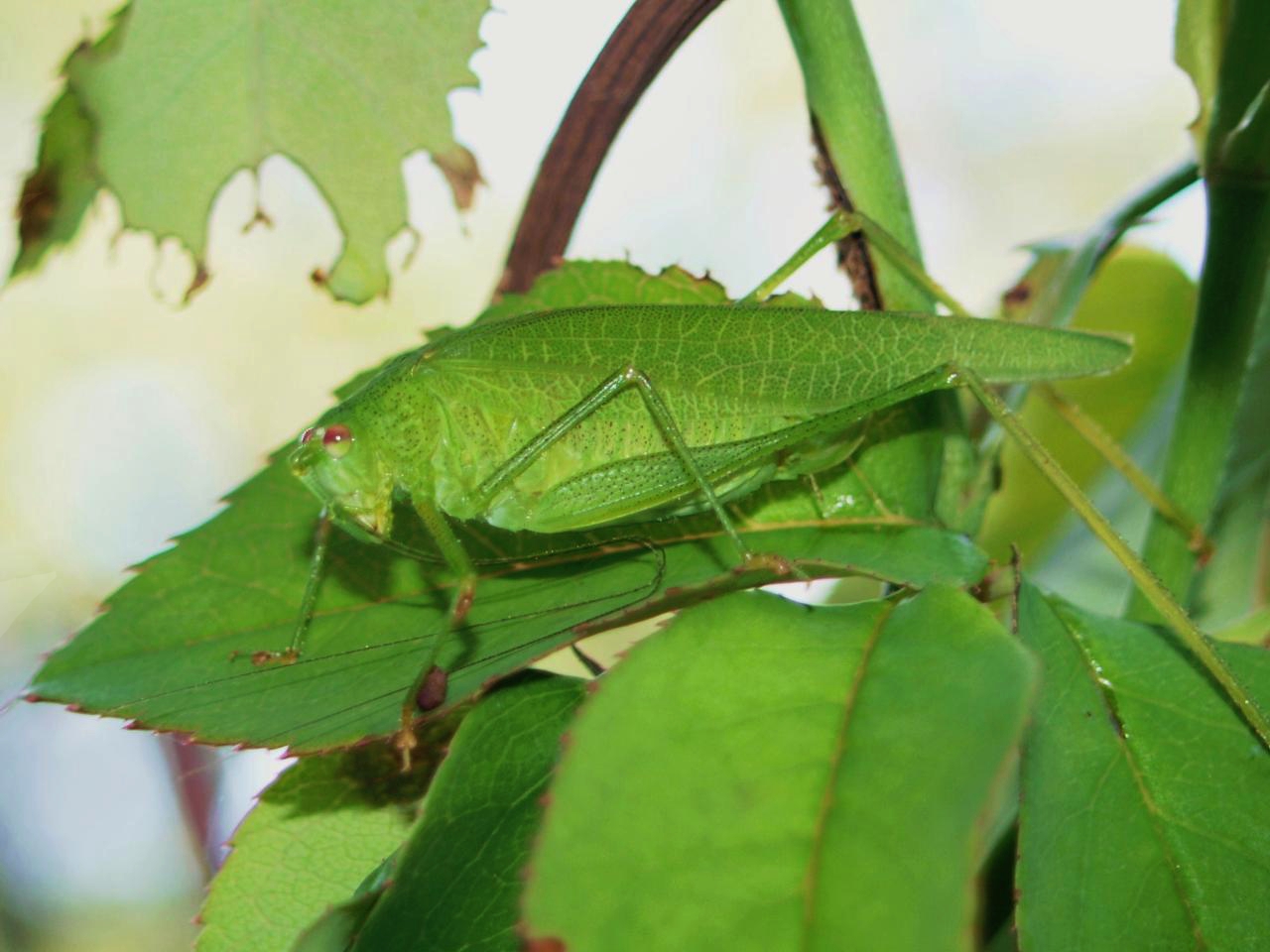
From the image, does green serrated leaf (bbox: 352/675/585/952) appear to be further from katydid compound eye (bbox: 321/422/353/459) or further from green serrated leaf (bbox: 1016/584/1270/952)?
katydid compound eye (bbox: 321/422/353/459)

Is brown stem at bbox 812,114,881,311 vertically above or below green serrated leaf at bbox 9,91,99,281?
below

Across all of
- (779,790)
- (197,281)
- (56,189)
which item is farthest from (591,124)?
(779,790)

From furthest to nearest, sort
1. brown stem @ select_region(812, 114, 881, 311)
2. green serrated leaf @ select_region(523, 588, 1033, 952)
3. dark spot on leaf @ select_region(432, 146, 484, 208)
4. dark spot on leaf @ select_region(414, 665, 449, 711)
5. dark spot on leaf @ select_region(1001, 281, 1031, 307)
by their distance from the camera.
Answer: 1. dark spot on leaf @ select_region(1001, 281, 1031, 307)
2. dark spot on leaf @ select_region(432, 146, 484, 208)
3. brown stem @ select_region(812, 114, 881, 311)
4. dark spot on leaf @ select_region(414, 665, 449, 711)
5. green serrated leaf @ select_region(523, 588, 1033, 952)

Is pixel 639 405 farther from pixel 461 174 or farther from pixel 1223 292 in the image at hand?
pixel 1223 292

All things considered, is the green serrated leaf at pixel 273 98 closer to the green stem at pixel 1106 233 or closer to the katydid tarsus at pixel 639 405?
the katydid tarsus at pixel 639 405

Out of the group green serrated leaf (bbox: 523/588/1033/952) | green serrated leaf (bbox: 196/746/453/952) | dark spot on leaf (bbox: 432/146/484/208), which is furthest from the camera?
dark spot on leaf (bbox: 432/146/484/208)

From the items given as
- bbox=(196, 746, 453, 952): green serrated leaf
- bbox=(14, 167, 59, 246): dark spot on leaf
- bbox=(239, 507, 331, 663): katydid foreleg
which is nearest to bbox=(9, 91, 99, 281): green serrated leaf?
bbox=(14, 167, 59, 246): dark spot on leaf
